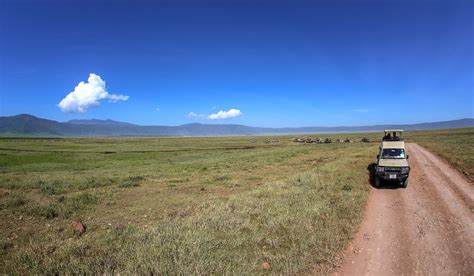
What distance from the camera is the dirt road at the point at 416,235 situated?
7270mm

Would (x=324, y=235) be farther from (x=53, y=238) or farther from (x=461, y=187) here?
(x=461, y=187)

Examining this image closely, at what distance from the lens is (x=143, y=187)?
2075cm

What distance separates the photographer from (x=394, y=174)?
17234 millimetres

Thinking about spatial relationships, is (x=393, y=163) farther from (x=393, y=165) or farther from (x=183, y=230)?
(x=183, y=230)

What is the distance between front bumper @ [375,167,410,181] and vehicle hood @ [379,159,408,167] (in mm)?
337

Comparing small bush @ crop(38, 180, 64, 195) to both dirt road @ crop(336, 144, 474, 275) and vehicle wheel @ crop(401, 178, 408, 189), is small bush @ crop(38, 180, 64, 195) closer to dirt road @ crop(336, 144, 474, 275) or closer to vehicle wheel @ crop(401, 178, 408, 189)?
dirt road @ crop(336, 144, 474, 275)

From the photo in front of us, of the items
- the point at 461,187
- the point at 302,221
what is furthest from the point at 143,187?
the point at 461,187

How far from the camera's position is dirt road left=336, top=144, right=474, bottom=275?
727 centimetres

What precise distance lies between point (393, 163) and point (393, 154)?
1481 millimetres

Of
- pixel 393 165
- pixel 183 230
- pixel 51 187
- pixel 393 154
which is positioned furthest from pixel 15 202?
pixel 393 154

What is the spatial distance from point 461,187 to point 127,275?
740 inches

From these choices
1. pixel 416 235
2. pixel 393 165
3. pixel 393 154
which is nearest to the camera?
pixel 416 235

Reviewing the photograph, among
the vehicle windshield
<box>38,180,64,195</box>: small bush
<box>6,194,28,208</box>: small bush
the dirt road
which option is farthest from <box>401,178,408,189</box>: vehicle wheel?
<box>38,180,64,195</box>: small bush

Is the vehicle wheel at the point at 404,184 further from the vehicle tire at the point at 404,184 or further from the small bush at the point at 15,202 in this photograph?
the small bush at the point at 15,202
